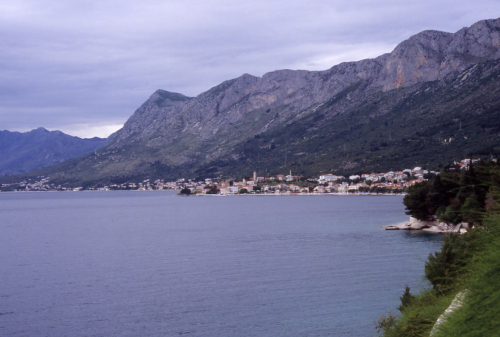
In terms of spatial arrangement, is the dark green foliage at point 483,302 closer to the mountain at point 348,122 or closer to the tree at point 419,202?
the tree at point 419,202

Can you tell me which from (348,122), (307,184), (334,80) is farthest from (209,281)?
(334,80)

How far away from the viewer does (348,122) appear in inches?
5359

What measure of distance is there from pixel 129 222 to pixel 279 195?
7296 cm

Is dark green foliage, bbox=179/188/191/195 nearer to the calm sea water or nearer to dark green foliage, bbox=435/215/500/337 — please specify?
the calm sea water

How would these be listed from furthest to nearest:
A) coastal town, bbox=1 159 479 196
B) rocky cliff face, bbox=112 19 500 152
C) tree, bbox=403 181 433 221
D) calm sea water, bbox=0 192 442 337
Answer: rocky cliff face, bbox=112 19 500 152
coastal town, bbox=1 159 479 196
tree, bbox=403 181 433 221
calm sea water, bbox=0 192 442 337

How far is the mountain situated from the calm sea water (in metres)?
59.2

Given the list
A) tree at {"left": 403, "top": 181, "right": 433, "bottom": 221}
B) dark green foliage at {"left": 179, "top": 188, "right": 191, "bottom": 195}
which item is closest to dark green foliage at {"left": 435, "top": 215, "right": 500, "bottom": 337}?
tree at {"left": 403, "top": 181, "right": 433, "bottom": 221}

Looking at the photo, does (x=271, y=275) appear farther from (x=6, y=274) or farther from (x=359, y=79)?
(x=359, y=79)

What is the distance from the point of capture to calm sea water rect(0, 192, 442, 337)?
58.9ft

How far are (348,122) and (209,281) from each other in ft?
385

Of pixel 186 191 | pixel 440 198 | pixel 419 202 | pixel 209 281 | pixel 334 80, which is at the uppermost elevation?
pixel 334 80

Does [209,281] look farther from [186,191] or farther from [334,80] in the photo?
[334,80]

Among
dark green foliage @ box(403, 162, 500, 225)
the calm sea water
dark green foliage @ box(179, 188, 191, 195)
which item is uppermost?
dark green foliage @ box(403, 162, 500, 225)

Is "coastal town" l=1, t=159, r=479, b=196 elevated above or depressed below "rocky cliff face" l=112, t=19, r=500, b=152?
below
